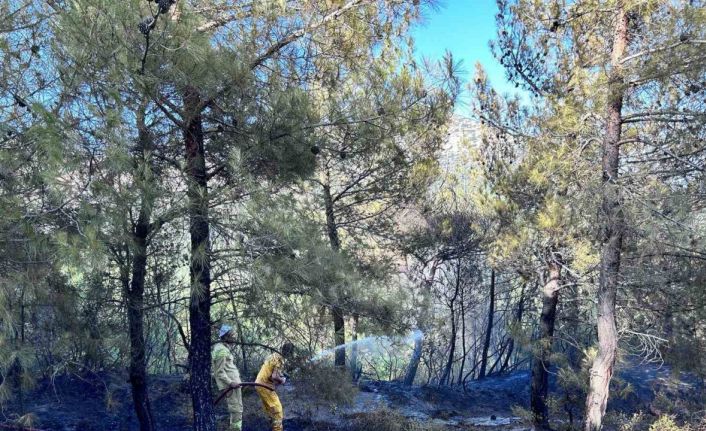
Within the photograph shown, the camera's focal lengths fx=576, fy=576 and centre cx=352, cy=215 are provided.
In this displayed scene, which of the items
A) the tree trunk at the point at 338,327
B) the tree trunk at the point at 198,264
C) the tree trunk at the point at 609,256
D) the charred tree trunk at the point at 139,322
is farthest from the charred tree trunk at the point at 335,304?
the tree trunk at the point at 609,256

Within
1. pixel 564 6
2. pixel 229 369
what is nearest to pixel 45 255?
pixel 229 369

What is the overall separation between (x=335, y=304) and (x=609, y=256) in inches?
144

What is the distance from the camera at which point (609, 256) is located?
727 centimetres

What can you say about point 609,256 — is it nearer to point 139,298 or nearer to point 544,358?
point 544,358

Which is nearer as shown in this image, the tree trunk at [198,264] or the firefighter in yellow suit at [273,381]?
the tree trunk at [198,264]

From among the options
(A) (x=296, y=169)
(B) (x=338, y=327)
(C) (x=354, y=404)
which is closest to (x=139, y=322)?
(A) (x=296, y=169)

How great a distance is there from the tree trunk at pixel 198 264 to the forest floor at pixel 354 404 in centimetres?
105

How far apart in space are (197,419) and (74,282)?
200cm

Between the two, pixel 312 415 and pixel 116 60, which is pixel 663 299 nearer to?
pixel 312 415

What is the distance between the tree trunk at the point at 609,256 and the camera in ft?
22.7

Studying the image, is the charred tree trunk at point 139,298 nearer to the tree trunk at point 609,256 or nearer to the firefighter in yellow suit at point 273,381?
the firefighter in yellow suit at point 273,381

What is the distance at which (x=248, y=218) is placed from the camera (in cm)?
511

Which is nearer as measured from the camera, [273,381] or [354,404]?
[273,381]

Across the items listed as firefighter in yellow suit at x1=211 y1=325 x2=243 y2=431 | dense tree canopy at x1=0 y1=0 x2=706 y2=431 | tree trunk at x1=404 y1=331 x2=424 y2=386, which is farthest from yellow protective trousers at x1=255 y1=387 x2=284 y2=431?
tree trunk at x1=404 y1=331 x2=424 y2=386
